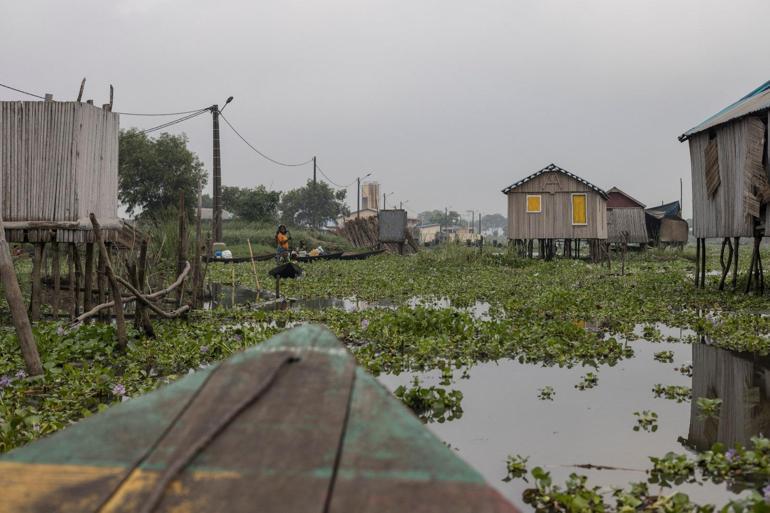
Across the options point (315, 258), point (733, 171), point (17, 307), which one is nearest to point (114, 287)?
point (17, 307)

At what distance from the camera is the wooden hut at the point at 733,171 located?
1401 cm

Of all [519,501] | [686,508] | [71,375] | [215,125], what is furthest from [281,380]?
[215,125]

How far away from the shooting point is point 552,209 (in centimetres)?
3334

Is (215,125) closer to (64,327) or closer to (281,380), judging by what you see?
(64,327)

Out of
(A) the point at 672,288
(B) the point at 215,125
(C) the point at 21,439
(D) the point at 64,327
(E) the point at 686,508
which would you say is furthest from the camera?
(B) the point at 215,125

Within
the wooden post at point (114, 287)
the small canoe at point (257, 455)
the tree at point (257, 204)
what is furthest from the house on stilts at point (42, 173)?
the tree at point (257, 204)

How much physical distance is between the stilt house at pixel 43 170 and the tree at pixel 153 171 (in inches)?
1277

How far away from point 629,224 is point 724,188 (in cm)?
3072

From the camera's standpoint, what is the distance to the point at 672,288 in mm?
17031

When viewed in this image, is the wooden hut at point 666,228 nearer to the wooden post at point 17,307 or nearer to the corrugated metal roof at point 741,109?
the corrugated metal roof at point 741,109

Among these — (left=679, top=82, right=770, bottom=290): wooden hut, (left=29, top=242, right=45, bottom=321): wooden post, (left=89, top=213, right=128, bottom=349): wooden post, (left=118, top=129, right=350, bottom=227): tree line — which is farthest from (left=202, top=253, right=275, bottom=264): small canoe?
(left=89, top=213, right=128, bottom=349): wooden post

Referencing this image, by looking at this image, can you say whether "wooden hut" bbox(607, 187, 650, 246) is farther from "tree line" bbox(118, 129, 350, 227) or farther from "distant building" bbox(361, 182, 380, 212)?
"distant building" bbox(361, 182, 380, 212)

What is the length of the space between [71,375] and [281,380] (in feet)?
18.9

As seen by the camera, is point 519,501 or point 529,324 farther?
point 529,324
